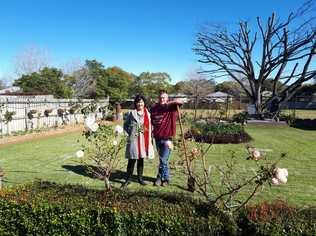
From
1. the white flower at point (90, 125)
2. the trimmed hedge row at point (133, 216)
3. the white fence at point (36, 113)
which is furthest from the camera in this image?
the white fence at point (36, 113)

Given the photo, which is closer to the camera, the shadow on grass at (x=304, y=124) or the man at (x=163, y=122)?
the man at (x=163, y=122)

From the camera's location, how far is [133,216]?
10.5 ft

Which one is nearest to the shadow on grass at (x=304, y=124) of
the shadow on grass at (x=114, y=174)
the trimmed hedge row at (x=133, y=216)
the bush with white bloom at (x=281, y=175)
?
the shadow on grass at (x=114, y=174)

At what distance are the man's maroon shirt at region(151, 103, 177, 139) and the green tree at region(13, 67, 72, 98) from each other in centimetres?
3135

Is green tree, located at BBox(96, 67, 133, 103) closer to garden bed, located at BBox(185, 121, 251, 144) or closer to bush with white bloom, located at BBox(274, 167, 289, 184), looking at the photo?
garden bed, located at BBox(185, 121, 251, 144)

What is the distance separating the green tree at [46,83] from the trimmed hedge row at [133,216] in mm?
33301

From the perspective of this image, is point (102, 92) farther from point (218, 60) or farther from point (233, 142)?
point (233, 142)

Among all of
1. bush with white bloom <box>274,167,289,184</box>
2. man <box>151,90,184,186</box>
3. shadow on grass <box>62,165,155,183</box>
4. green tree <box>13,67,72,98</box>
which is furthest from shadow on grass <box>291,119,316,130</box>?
green tree <box>13,67,72,98</box>

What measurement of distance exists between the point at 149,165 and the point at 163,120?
266cm

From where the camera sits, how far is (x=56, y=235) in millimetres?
3340

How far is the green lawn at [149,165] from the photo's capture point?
5914 millimetres

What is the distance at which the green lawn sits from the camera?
233 inches

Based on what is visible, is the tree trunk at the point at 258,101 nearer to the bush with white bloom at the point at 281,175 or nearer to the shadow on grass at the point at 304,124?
the shadow on grass at the point at 304,124

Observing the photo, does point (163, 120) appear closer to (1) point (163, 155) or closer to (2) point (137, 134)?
(2) point (137, 134)
